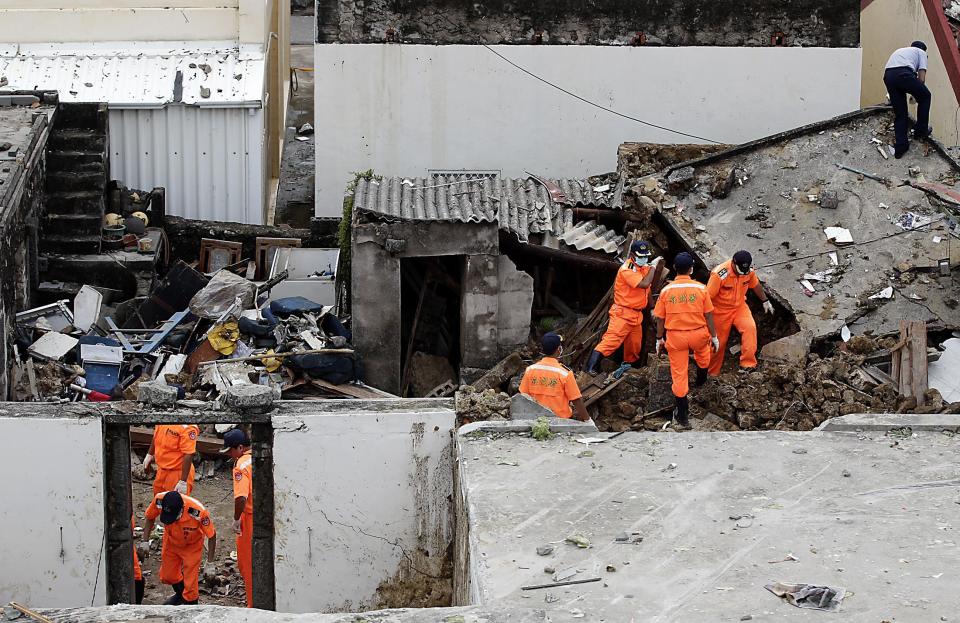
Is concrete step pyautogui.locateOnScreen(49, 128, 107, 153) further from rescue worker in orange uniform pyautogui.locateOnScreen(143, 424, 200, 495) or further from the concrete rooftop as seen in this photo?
the concrete rooftop

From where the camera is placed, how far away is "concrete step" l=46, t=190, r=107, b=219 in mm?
17828

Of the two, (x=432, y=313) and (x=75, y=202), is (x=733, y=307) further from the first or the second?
(x=75, y=202)

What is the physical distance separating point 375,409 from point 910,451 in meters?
4.05

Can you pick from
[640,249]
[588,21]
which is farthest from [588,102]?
[640,249]

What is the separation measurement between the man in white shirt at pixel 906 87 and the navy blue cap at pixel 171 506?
9.12 metres

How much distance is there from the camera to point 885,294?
13.9 m

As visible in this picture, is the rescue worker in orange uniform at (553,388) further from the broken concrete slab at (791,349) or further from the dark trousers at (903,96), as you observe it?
the dark trousers at (903,96)

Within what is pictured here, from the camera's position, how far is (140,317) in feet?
55.0

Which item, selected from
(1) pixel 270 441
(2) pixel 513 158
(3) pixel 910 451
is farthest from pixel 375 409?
(2) pixel 513 158

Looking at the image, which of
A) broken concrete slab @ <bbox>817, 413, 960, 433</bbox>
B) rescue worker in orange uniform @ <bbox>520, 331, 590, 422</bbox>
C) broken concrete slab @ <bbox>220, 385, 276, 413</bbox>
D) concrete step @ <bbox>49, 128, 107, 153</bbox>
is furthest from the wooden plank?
broken concrete slab @ <bbox>817, 413, 960, 433</bbox>

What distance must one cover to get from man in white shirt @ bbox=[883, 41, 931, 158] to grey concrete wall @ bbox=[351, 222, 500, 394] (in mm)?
4901

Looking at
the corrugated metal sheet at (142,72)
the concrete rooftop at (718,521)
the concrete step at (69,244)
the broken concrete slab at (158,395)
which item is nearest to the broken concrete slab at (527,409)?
the concrete rooftop at (718,521)

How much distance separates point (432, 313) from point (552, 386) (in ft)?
16.1

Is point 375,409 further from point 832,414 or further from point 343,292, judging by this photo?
point 343,292
